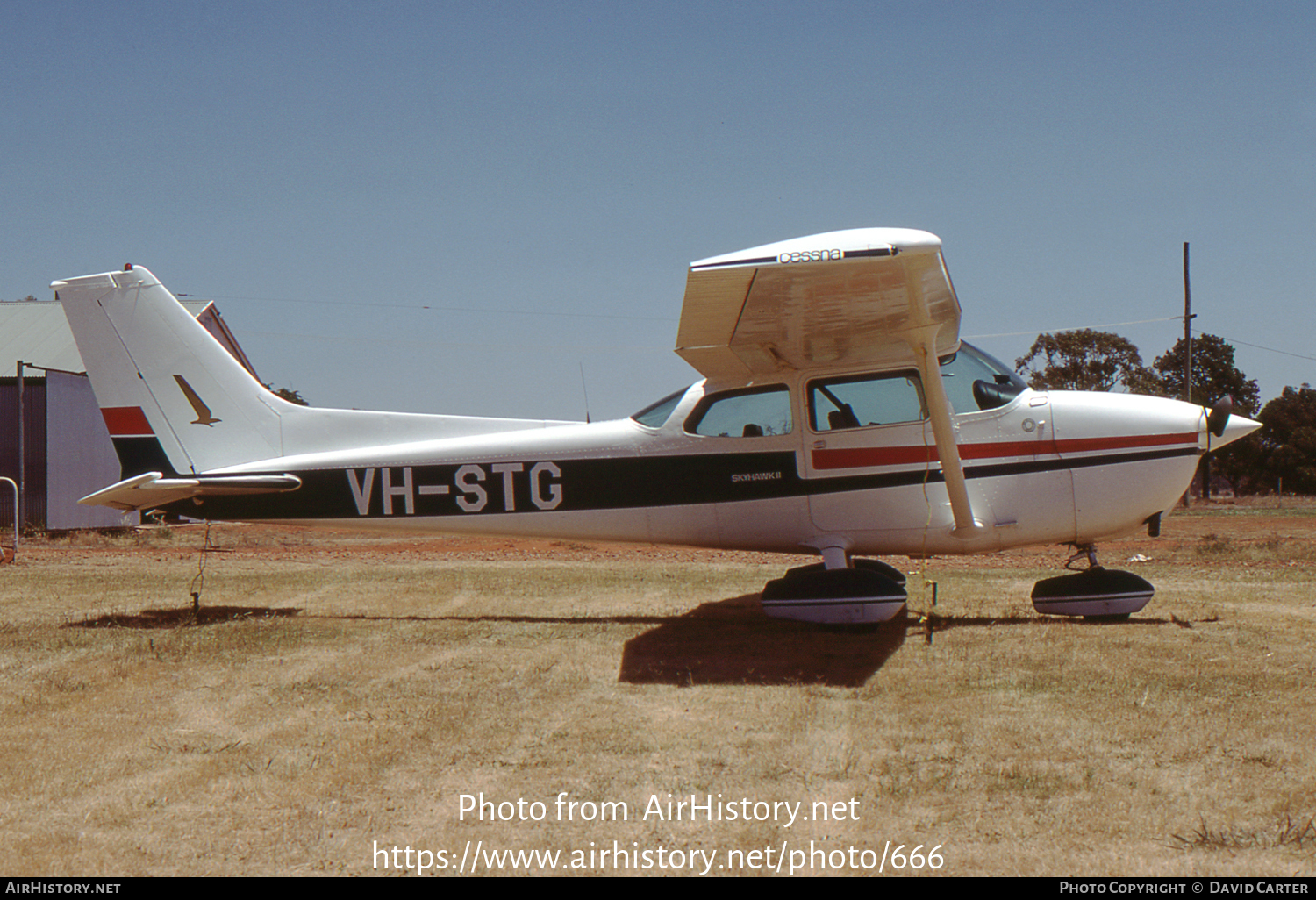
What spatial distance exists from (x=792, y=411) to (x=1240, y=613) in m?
4.06

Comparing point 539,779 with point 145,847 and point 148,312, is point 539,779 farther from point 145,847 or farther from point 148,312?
point 148,312

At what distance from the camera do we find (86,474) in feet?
70.7

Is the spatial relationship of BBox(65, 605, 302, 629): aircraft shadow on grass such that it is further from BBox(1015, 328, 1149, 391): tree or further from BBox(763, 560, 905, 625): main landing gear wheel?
BBox(1015, 328, 1149, 391): tree

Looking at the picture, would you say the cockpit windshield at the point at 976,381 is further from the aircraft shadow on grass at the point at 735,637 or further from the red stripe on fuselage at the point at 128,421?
the red stripe on fuselage at the point at 128,421

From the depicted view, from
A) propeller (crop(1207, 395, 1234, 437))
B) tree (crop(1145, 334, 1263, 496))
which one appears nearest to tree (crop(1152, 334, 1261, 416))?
tree (crop(1145, 334, 1263, 496))

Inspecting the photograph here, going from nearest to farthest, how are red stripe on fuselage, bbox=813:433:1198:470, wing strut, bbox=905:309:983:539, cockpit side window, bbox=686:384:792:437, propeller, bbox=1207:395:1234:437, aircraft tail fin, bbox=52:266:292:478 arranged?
wing strut, bbox=905:309:983:539
propeller, bbox=1207:395:1234:437
red stripe on fuselage, bbox=813:433:1198:470
cockpit side window, bbox=686:384:792:437
aircraft tail fin, bbox=52:266:292:478

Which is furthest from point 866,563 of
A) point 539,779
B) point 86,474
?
point 86,474

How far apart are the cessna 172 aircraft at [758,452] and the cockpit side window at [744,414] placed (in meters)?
0.02

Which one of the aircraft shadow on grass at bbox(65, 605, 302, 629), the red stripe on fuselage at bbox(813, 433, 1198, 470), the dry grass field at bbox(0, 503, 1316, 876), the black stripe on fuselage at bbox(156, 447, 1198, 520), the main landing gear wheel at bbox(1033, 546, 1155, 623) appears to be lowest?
the dry grass field at bbox(0, 503, 1316, 876)

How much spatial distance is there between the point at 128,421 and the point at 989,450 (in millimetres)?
7384

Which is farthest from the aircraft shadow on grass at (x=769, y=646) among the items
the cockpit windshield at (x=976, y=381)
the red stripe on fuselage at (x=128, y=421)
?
the red stripe on fuselage at (x=128, y=421)

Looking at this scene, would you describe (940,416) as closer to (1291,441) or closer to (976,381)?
(976,381)

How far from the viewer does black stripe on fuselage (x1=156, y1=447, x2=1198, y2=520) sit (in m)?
7.04

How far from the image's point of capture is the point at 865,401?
7090 mm
